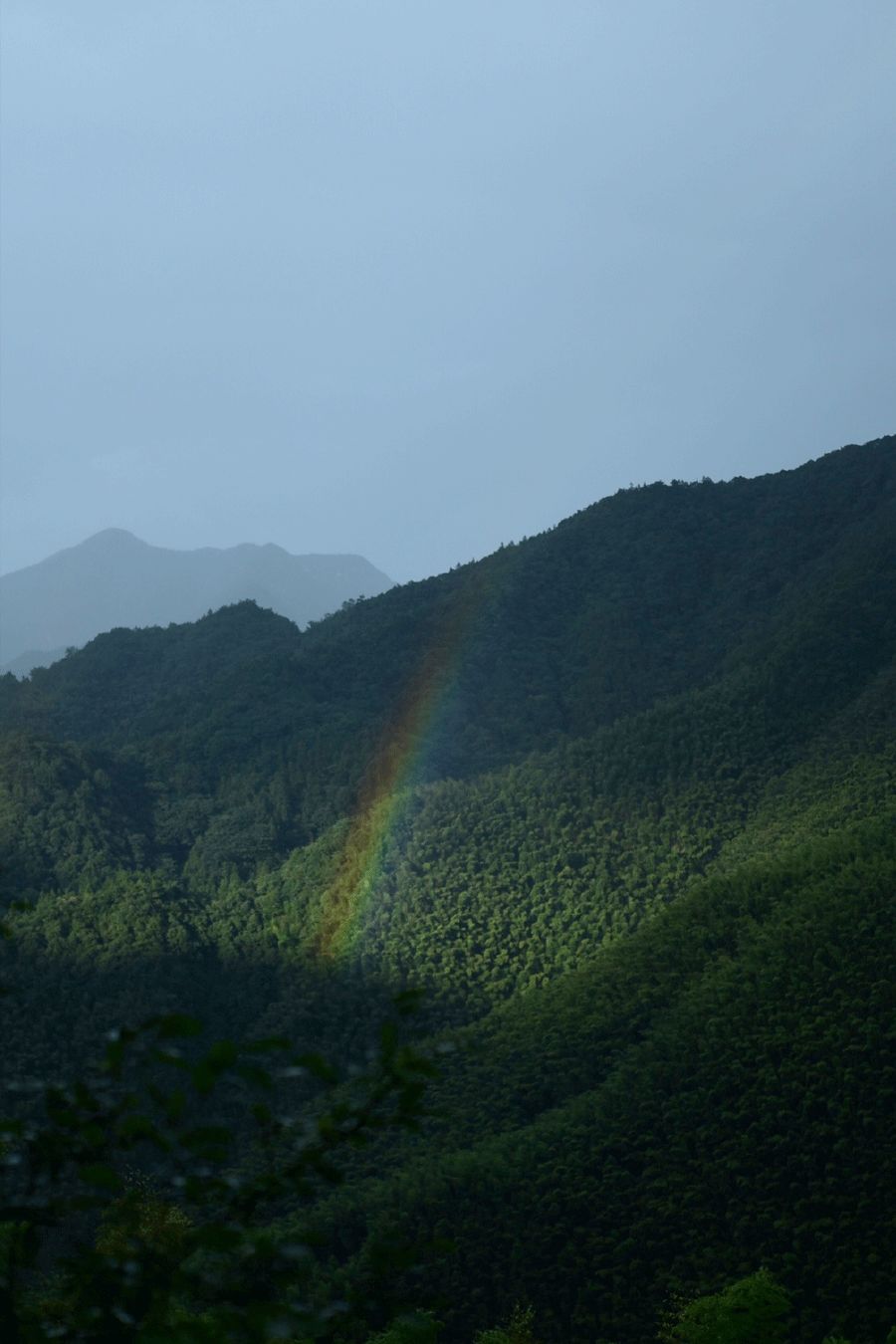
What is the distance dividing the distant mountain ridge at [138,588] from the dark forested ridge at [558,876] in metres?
86.3

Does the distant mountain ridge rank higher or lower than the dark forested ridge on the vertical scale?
higher

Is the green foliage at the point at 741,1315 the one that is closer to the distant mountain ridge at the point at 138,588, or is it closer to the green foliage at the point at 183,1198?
the green foliage at the point at 183,1198

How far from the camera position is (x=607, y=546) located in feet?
133

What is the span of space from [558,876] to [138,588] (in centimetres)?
12173

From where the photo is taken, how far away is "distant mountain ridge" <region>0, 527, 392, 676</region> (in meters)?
132

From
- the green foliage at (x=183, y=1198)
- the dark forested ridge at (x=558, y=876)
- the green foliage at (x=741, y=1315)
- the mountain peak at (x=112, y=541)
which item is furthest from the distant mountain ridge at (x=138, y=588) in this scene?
the green foliage at (x=183, y=1198)

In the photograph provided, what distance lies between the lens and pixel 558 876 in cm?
2427

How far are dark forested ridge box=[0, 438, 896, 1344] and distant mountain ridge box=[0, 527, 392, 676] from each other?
283 feet

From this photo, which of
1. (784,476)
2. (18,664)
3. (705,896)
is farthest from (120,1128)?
(18,664)

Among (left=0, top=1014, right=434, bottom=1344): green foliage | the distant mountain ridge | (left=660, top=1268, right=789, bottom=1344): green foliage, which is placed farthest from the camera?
the distant mountain ridge

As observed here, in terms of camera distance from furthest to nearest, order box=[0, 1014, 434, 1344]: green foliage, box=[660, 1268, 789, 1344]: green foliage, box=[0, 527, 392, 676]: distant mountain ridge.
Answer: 1. box=[0, 527, 392, 676]: distant mountain ridge
2. box=[660, 1268, 789, 1344]: green foliage
3. box=[0, 1014, 434, 1344]: green foliage

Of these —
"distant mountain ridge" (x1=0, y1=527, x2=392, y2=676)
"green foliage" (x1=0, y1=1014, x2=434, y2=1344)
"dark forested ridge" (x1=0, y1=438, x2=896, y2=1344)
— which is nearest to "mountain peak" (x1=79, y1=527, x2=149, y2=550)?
"distant mountain ridge" (x1=0, y1=527, x2=392, y2=676)

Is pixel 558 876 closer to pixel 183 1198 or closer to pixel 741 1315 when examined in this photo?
pixel 741 1315

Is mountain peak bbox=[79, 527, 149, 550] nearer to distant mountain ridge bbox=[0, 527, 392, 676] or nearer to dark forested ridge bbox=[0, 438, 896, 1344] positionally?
distant mountain ridge bbox=[0, 527, 392, 676]
